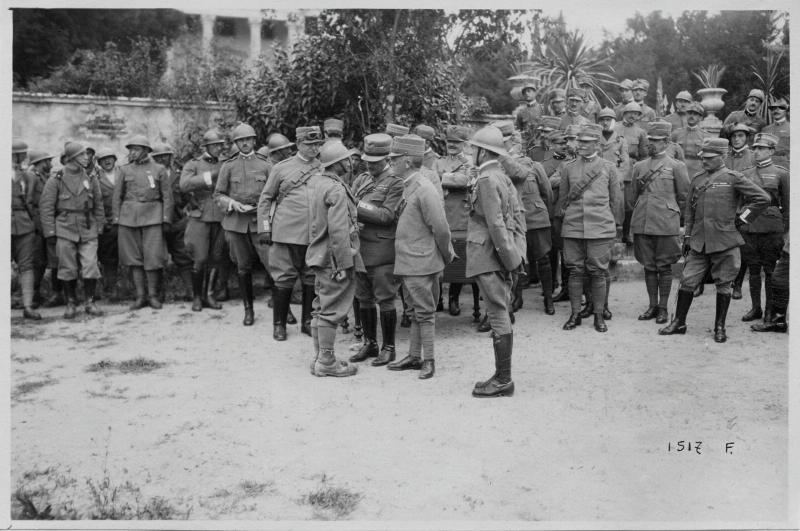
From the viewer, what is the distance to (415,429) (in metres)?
5.20

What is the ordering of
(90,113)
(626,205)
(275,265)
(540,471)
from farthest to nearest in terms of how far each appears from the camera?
(90,113) < (626,205) < (275,265) < (540,471)

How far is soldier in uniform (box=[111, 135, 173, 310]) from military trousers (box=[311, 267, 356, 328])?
3579 millimetres

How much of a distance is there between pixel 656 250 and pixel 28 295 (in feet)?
23.4

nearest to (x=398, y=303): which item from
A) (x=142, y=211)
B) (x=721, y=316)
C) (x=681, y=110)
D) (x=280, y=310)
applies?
(x=280, y=310)

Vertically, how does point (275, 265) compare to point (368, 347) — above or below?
above

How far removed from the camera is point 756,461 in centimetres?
456

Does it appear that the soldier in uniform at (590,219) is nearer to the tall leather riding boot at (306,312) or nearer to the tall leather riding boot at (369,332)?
the tall leather riding boot at (369,332)

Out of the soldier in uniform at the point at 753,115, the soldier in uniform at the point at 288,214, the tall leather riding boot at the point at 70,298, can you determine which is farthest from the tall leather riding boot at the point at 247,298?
the soldier in uniform at the point at 753,115

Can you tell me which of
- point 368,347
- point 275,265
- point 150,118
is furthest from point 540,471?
Answer: point 150,118

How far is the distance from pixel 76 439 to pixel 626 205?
7081 millimetres

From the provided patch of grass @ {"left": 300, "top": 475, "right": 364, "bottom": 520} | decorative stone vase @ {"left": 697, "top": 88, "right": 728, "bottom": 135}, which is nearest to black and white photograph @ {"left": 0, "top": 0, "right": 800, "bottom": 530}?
patch of grass @ {"left": 300, "top": 475, "right": 364, "bottom": 520}

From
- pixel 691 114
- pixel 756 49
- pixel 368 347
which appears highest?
pixel 756 49

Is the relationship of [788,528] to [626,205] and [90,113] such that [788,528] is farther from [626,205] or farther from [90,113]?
[90,113]

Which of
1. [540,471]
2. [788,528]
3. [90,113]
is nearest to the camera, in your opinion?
[788,528]
